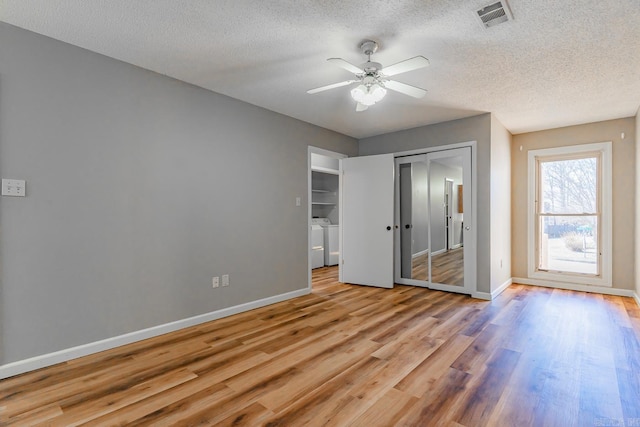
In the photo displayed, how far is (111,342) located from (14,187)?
1.44 m

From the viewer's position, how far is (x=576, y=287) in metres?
4.79

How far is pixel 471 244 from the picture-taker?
4359mm

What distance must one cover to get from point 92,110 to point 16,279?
1.43 metres

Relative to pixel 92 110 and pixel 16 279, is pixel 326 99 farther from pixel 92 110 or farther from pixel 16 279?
pixel 16 279

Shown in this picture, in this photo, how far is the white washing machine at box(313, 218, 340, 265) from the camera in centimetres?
692

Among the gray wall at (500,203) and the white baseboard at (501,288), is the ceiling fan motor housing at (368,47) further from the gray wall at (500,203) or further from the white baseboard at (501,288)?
the white baseboard at (501,288)

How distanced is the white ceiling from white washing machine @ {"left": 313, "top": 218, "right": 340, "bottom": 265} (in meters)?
3.55

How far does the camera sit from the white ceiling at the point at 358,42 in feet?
6.87

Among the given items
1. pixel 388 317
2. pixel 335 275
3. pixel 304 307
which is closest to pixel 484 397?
pixel 388 317

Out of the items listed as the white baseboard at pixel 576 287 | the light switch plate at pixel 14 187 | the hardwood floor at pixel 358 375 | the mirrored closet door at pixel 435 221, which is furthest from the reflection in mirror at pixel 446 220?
the light switch plate at pixel 14 187

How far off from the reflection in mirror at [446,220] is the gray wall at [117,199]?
2.51 meters

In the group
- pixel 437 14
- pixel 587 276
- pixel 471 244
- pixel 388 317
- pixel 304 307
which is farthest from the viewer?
pixel 587 276

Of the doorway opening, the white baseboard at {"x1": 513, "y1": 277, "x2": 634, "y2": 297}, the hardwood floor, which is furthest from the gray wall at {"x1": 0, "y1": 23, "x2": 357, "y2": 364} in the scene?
the white baseboard at {"x1": 513, "y1": 277, "x2": 634, "y2": 297}

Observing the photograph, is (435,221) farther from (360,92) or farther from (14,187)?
(14,187)
